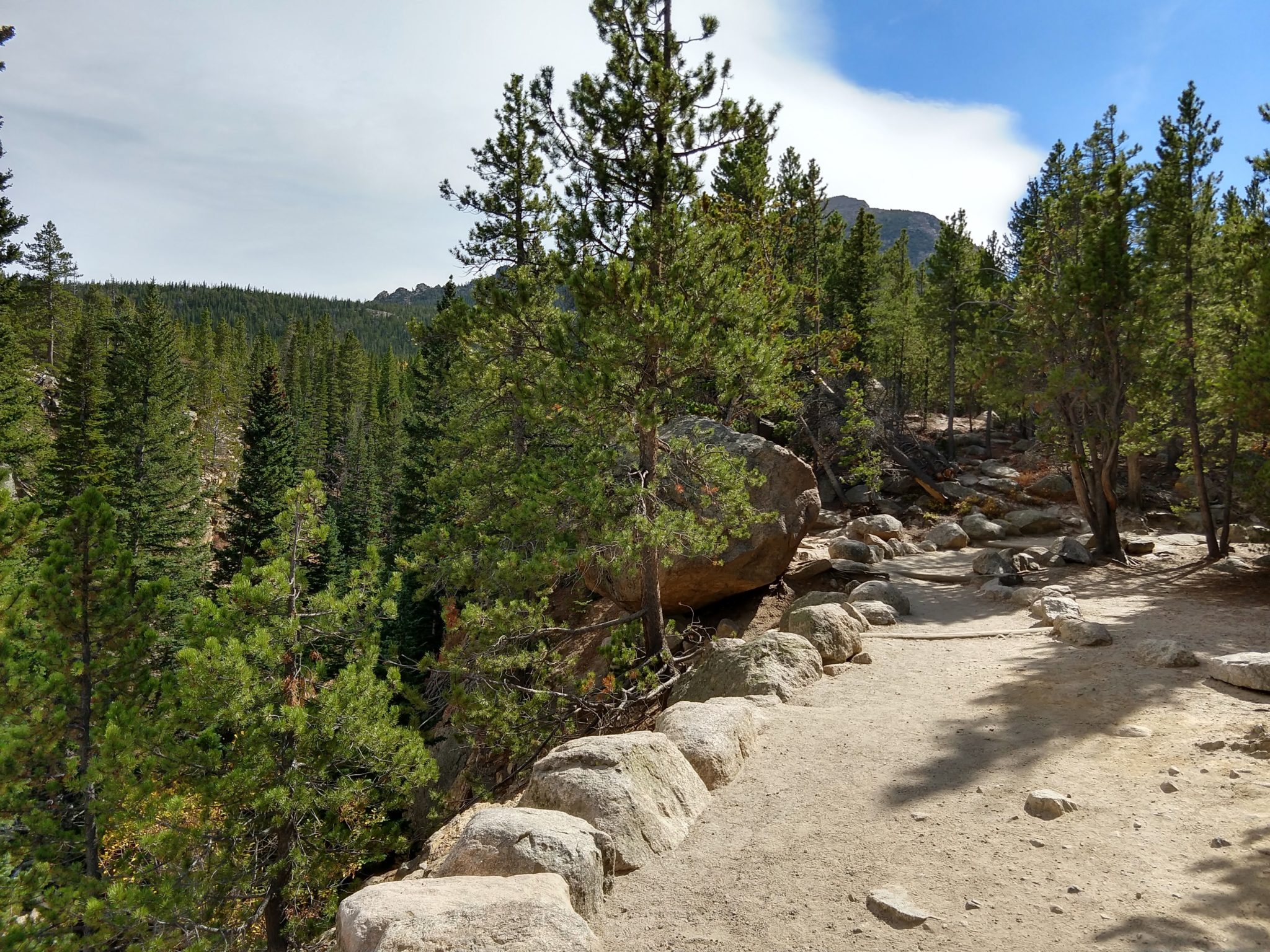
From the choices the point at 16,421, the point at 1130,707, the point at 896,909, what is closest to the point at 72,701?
the point at 896,909

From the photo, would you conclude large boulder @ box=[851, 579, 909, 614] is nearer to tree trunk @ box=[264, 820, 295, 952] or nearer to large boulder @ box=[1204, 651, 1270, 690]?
large boulder @ box=[1204, 651, 1270, 690]

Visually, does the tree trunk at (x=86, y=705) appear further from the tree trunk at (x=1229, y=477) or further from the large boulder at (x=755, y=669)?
the tree trunk at (x=1229, y=477)

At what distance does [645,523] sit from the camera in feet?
29.2

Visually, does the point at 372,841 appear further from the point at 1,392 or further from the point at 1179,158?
the point at 1,392

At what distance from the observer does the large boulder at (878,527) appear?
19.7 meters

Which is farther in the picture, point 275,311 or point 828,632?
point 275,311

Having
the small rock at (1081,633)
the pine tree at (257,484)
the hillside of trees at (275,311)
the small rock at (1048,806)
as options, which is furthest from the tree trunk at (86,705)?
A: the hillside of trees at (275,311)

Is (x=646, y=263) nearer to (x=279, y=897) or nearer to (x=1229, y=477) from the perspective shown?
(x=279, y=897)

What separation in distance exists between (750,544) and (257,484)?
24837mm

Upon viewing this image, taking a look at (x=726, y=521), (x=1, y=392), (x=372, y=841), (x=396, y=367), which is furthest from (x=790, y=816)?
(x=396, y=367)

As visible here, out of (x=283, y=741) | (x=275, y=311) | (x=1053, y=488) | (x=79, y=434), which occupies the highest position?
(x=275, y=311)

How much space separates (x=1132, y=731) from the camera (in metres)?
6.36

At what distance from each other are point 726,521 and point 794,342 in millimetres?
9990

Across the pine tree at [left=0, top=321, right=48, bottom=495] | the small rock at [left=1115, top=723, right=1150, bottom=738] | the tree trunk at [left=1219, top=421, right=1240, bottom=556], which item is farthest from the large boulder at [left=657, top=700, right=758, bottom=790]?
the pine tree at [left=0, top=321, right=48, bottom=495]
